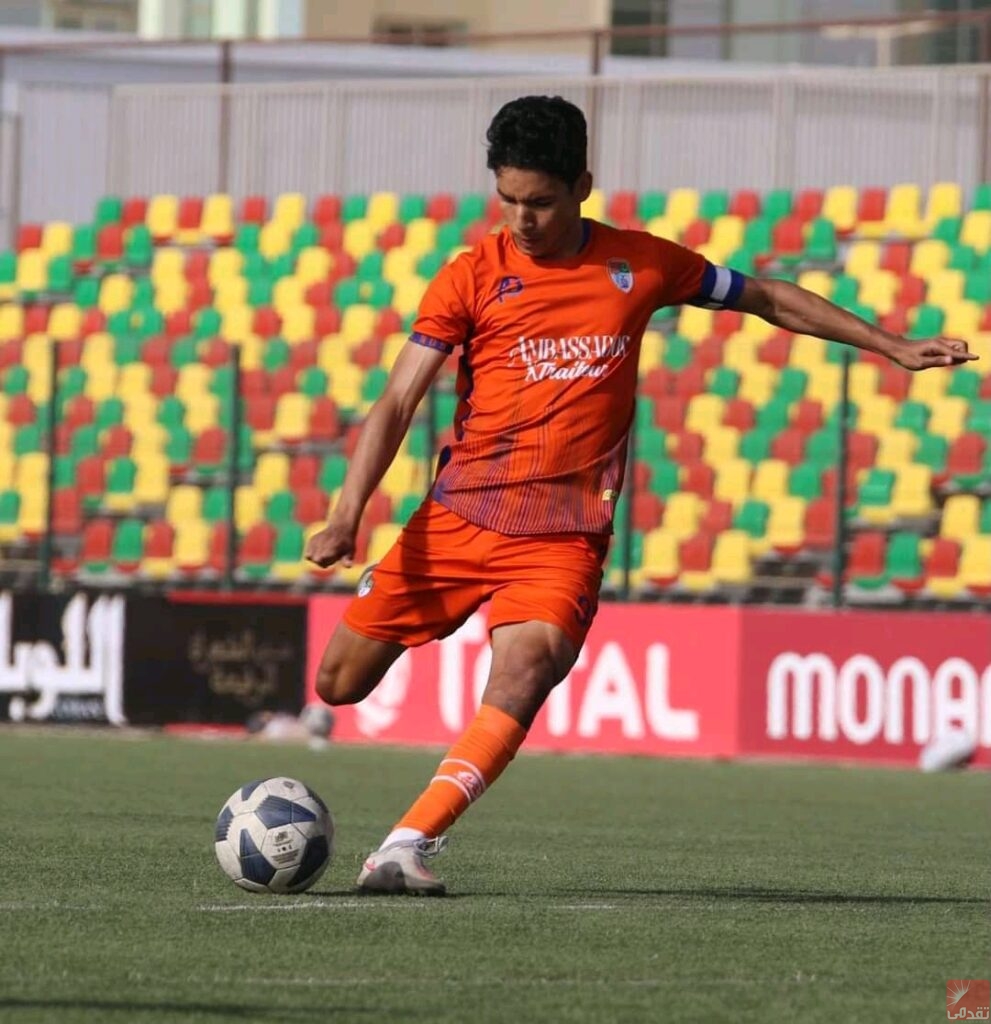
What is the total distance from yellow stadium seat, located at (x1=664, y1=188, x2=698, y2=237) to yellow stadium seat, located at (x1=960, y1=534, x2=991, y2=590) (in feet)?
18.8

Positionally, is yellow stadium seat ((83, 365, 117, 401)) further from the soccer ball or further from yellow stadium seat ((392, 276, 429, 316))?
the soccer ball

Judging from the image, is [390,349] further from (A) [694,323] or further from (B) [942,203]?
(B) [942,203]

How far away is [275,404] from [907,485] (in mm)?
5788

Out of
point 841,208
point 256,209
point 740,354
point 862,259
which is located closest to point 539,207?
point 740,354

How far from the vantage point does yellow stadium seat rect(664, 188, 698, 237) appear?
22188 millimetres

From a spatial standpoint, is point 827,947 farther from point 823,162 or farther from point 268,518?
point 823,162

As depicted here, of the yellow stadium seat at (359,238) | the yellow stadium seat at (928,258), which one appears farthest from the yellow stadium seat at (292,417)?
the yellow stadium seat at (928,258)

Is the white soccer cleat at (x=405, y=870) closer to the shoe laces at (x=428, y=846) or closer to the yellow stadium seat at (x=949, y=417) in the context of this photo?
the shoe laces at (x=428, y=846)

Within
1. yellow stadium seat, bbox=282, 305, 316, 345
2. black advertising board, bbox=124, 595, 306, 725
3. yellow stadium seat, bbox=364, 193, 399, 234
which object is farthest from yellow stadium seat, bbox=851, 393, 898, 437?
yellow stadium seat, bbox=364, 193, 399, 234

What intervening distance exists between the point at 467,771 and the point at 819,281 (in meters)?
14.6

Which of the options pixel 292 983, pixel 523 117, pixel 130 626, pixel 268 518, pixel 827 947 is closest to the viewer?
pixel 292 983

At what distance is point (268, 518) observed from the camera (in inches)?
790

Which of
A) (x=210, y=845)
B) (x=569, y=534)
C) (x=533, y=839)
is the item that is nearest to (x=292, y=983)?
(x=569, y=534)

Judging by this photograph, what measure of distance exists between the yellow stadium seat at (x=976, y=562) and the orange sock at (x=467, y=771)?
10.8 metres
